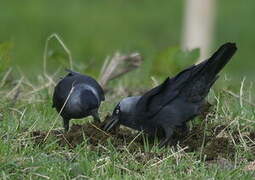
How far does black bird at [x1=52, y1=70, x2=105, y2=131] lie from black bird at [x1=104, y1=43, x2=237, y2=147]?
25cm

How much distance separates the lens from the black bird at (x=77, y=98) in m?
7.85

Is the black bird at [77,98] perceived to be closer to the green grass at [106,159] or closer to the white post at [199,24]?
the green grass at [106,159]

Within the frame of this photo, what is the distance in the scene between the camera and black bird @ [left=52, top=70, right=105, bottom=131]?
309 inches

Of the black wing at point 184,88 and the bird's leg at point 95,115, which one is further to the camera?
the bird's leg at point 95,115

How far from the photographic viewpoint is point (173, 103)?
25.1 feet

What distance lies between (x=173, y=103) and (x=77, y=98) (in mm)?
771

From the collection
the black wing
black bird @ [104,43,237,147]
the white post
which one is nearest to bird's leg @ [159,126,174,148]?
black bird @ [104,43,237,147]

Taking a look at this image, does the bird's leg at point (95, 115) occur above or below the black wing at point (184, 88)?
below

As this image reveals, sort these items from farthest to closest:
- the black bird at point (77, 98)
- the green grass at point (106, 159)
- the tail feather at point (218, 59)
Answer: the black bird at point (77, 98), the tail feather at point (218, 59), the green grass at point (106, 159)

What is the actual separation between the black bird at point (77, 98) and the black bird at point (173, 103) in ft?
0.81

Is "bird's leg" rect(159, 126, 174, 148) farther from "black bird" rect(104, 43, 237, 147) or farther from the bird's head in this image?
the bird's head

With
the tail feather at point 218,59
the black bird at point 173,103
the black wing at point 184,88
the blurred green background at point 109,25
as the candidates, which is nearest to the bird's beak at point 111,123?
the black bird at point 173,103

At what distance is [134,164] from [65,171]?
51 centimetres

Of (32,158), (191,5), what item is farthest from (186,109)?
(191,5)
